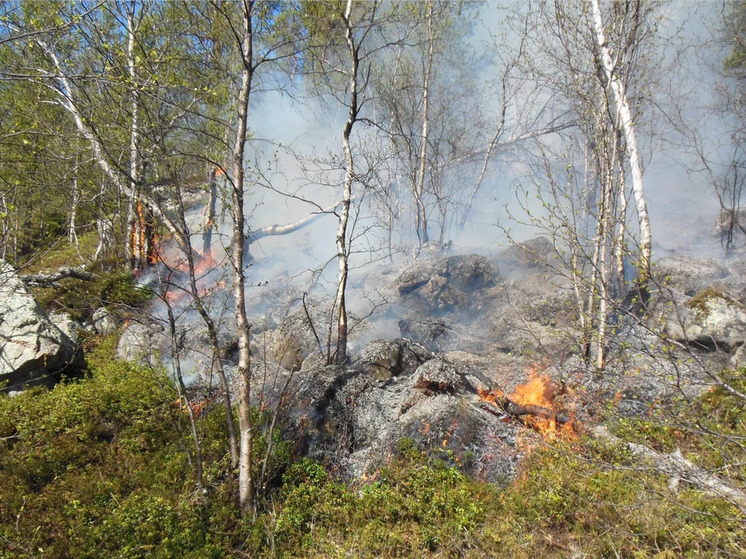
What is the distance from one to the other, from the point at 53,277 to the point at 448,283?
345 inches

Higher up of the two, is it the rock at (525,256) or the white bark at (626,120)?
the white bark at (626,120)

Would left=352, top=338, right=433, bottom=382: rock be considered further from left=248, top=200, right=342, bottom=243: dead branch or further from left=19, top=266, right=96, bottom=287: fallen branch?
left=248, top=200, right=342, bottom=243: dead branch

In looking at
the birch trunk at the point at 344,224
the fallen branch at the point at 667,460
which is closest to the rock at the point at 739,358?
the fallen branch at the point at 667,460

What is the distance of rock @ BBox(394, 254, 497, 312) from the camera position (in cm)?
980

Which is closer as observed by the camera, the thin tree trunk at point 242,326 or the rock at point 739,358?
the thin tree trunk at point 242,326

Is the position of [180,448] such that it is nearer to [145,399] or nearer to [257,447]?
[257,447]

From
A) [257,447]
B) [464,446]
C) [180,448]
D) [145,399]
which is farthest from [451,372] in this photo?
[145,399]

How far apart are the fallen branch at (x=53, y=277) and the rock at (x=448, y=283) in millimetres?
7305

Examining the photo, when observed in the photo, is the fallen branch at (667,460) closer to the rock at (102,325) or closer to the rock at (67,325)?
the rock at (67,325)

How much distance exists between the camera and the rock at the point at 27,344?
17.5 ft

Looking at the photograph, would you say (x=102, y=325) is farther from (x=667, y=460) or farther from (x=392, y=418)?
(x=667, y=460)

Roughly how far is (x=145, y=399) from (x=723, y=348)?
8.73 meters

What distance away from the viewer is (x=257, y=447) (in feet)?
14.8

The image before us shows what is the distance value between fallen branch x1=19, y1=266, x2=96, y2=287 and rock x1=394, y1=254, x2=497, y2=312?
7.30m
